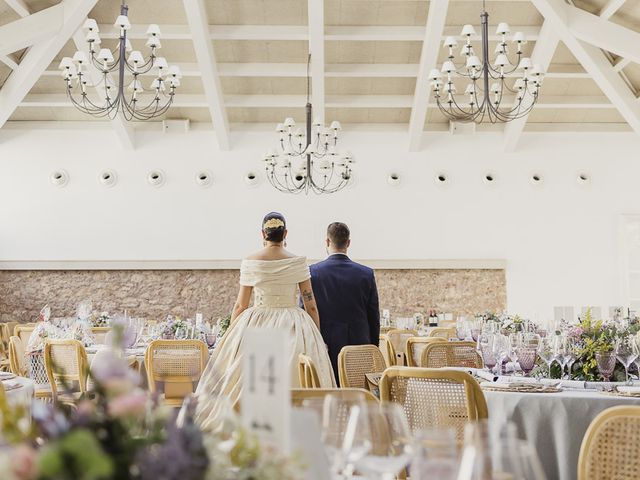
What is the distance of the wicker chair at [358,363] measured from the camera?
4.21 meters

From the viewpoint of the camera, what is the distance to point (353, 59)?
11023 mm

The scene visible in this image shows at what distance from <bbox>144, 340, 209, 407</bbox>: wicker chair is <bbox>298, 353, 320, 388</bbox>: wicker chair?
1.50m

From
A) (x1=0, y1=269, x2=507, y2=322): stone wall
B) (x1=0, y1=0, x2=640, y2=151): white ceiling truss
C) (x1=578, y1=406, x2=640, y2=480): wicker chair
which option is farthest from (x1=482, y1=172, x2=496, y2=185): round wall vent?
(x1=578, y1=406, x2=640, y2=480): wicker chair

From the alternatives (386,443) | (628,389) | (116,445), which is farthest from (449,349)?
(116,445)

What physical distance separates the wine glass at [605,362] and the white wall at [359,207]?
27.1 ft

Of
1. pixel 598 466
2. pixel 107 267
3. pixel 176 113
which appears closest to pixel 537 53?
pixel 176 113

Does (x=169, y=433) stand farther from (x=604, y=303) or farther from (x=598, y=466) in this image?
(x=604, y=303)

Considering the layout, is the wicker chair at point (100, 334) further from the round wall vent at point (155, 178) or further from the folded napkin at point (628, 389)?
the folded napkin at point (628, 389)

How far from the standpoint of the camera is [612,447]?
6.89 feet

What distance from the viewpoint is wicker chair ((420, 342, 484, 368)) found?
482 centimetres

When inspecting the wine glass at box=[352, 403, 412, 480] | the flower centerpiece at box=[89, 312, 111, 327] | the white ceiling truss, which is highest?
the white ceiling truss

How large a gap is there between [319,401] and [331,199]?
413 inches

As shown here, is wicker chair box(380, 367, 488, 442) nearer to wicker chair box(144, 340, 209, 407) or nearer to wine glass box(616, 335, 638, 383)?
wine glass box(616, 335, 638, 383)

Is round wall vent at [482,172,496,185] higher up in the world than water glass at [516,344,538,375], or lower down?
higher up
